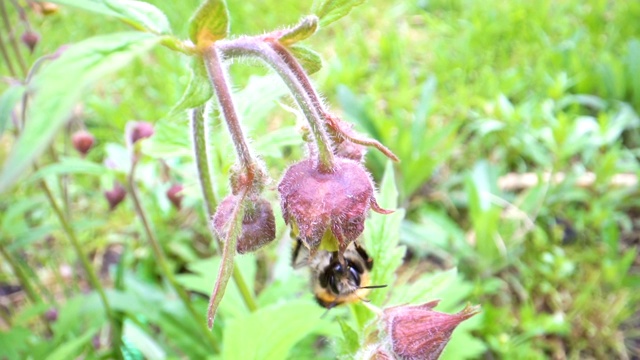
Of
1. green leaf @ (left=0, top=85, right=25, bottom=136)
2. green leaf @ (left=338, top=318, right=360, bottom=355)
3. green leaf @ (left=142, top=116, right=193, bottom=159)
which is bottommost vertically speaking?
green leaf @ (left=338, top=318, right=360, bottom=355)

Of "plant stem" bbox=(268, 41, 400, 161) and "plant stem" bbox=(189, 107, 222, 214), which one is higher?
"plant stem" bbox=(268, 41, 400, 161)

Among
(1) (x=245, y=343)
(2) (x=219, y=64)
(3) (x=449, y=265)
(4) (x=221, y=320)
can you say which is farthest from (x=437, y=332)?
(3) (x=449, y=265)

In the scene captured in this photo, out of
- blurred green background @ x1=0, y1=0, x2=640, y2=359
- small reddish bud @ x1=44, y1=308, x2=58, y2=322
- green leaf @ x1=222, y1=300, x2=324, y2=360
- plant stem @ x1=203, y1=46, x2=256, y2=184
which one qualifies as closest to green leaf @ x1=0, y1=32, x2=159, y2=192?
plant stem @ x1=203, y1=46, x2=256, y2=184

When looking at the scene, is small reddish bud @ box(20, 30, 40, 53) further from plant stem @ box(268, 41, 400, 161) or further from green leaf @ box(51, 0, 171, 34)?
plant stem @ box(268, 41, 400, 161)

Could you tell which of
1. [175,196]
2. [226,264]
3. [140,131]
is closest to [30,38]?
[140,131]

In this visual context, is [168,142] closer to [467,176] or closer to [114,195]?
[114,195]

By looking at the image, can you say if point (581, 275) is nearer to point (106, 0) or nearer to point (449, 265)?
point (449, 265)
